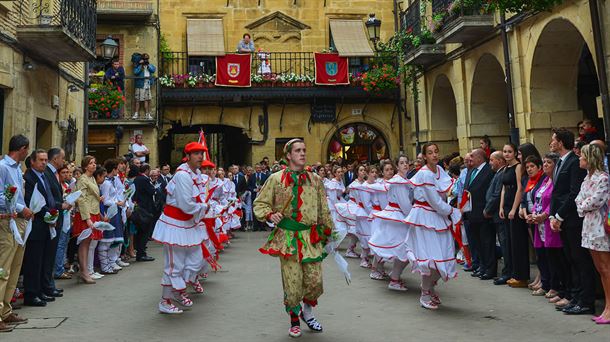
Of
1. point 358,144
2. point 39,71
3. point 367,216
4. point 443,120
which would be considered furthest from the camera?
point 358,144

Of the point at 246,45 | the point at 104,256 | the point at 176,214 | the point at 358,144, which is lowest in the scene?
the point at 104,256

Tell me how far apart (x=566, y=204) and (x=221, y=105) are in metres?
17.5

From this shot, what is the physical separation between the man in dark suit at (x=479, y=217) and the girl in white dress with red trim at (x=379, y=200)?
1432 mm

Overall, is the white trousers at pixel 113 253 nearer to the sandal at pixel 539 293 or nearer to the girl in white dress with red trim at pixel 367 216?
the girl in white dress with red trim at pixel 367 216

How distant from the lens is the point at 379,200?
10.3 m

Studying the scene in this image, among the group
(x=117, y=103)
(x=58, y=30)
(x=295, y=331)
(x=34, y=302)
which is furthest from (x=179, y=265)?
(x=117, y=103)

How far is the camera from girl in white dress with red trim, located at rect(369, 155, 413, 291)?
8.09m

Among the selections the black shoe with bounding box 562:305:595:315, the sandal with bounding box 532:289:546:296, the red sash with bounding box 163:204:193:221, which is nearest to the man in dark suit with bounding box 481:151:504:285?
the sandal with bounding box 532:289:546:296

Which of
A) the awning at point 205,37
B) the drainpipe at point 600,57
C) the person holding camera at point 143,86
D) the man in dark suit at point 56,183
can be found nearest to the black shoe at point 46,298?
the man in dark suit at point 56,183

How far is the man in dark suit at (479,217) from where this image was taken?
29.8 ft

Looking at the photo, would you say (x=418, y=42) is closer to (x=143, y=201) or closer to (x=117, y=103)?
(x=143, y=201)

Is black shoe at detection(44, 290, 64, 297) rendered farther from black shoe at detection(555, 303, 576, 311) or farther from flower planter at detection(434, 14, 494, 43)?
flower planter at detection(434, 14, 494, 43)

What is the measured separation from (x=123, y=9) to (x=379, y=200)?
1415cm

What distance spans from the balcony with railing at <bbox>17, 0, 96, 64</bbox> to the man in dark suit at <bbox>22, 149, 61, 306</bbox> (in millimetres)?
4577
